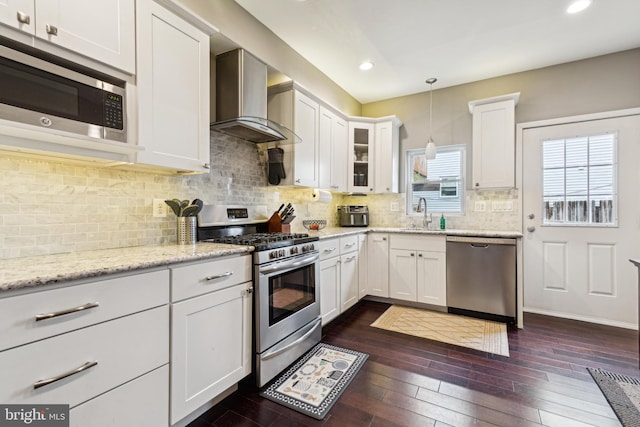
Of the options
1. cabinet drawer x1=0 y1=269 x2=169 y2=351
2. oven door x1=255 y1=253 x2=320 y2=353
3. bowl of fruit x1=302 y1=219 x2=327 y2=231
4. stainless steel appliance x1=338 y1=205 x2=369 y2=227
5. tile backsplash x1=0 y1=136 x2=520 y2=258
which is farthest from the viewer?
stainless steel appliance x1=338 y1=205 x2=369 y2=227

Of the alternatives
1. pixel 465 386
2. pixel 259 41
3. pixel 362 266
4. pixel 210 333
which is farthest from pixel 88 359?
pixel 362 266

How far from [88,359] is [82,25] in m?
1.48

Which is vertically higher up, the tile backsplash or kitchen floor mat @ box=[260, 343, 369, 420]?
the tile backsplash

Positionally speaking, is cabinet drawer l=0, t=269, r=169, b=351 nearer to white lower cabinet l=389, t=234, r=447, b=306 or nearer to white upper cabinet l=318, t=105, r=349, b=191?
white upper cabinet l=318, t=105, r=349, b=191

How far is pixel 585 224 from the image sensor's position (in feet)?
10.0

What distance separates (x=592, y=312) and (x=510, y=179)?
161 centimetres

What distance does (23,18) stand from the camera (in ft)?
3.80

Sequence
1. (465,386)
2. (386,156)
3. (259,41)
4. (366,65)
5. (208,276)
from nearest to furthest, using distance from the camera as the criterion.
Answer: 1. (208,276)
2. (465,386)
3. (259,41)
4. (366,65)
5. (386,156)

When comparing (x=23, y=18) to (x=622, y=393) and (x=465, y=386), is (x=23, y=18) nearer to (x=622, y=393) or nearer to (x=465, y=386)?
(x=465, y=386)

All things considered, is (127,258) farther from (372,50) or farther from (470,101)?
(470,101)

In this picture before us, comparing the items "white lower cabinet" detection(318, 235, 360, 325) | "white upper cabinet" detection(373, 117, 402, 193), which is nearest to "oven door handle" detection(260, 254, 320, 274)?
"white lower cabinet" detection(318, 235, 360, 325)

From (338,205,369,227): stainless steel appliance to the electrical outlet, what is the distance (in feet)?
8.08

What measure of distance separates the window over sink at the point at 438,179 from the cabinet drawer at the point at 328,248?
1.63m

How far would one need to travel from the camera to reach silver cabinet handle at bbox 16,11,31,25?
1149mm
